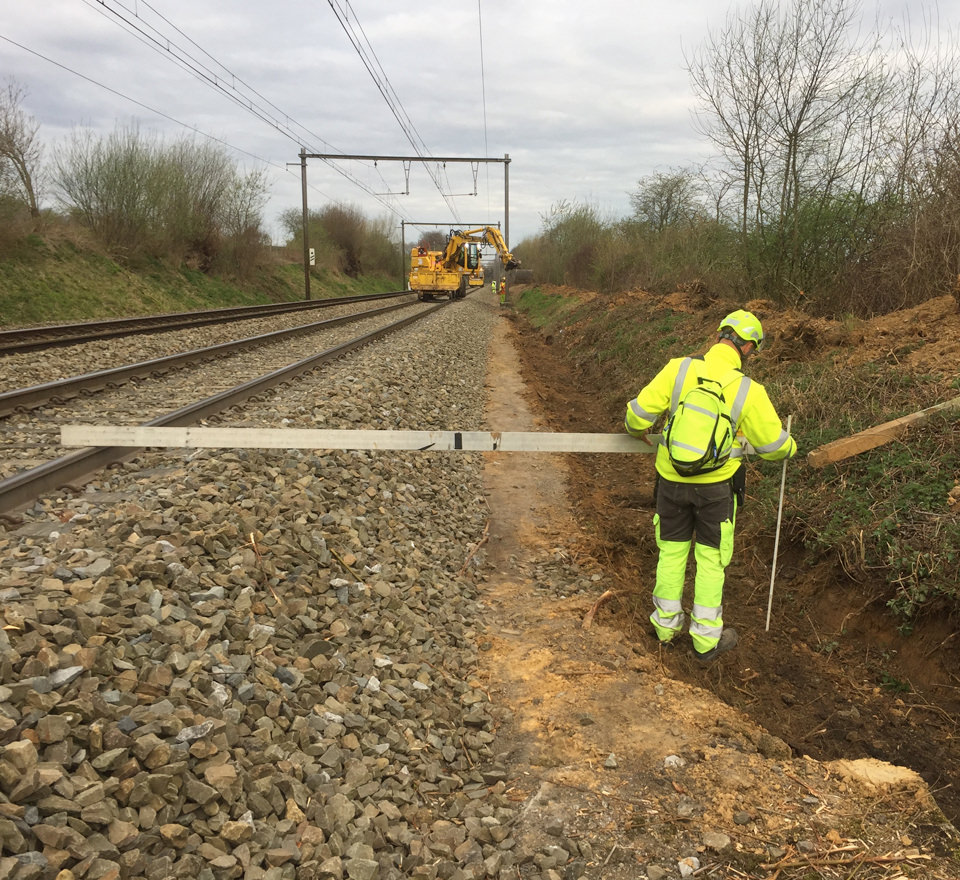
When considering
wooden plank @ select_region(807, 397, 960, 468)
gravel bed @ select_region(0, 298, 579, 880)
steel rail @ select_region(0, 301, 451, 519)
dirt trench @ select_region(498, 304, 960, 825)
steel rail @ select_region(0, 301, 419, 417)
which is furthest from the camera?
steel rail @ select_region(0, 301, 419, 417)

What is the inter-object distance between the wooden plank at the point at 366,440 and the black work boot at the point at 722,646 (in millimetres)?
1452

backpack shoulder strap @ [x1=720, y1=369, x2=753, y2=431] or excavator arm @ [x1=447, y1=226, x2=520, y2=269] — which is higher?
excavator arm @ [x1=447, y1=226, x2=520, y2=269]

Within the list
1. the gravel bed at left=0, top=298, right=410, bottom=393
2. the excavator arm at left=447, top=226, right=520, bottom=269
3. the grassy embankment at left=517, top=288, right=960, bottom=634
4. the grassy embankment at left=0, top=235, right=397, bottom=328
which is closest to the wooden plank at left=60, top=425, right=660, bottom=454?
the grassy embankment at left=517, top=288, right=960, bottom=634

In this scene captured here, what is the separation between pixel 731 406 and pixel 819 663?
2.10 meters

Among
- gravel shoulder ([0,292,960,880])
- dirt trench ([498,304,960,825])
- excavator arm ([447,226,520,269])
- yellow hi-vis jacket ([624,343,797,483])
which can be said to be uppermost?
excavator arm ([447,226,520,269])

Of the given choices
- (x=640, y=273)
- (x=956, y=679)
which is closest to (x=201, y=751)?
(x=956, y=679)

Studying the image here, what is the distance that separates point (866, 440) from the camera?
510 centimetres

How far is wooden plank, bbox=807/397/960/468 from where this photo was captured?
487 cm

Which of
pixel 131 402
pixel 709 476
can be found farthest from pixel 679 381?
pixel 131 402

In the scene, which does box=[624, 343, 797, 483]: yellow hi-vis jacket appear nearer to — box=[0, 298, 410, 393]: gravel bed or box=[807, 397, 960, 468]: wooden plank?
box=[807, 397, 960, 468]: wooden plank

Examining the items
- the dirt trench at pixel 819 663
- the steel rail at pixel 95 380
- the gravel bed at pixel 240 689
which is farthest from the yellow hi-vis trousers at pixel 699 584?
the steel rail at pixel 95 380

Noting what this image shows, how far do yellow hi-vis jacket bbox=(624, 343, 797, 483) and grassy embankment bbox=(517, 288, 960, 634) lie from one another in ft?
4.04

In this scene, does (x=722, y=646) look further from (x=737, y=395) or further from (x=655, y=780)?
(x=737, y=395)

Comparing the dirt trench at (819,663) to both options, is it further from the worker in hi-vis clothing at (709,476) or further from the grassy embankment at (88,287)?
the grassy embankment at (88,287)
